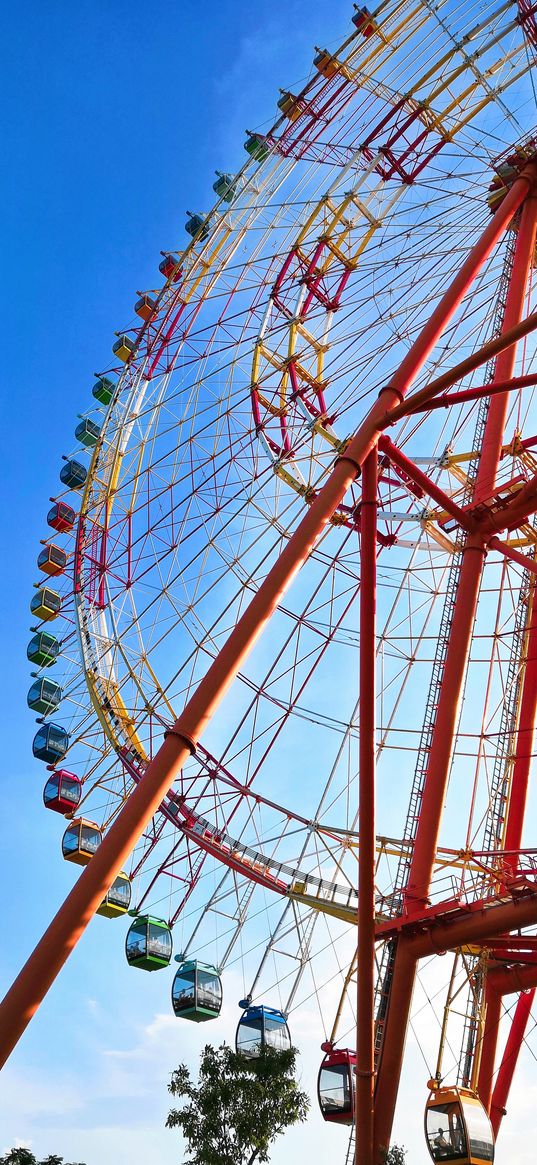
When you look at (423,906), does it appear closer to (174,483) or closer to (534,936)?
(534,936)

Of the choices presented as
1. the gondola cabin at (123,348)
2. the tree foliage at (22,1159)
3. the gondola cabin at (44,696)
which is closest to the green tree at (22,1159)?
the tree foliage at (22,1159)

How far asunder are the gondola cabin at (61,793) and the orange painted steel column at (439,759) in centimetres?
1441

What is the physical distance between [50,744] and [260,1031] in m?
10.4

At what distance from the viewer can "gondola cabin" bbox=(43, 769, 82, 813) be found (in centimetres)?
2884

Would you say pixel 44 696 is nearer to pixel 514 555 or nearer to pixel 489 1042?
pixel 489 1042

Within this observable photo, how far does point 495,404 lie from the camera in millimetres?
19672

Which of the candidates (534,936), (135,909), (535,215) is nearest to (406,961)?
(534,936)

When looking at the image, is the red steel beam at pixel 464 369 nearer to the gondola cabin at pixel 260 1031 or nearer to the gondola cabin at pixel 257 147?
the gondola cabin at pixel 260 1031

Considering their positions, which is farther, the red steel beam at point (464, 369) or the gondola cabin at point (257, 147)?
the gondola cabin at point (257, 147)

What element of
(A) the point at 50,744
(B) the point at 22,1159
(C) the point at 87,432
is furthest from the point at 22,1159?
(C) the point at 87,432

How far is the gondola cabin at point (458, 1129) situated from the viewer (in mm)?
16812

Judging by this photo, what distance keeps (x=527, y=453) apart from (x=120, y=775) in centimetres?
1310

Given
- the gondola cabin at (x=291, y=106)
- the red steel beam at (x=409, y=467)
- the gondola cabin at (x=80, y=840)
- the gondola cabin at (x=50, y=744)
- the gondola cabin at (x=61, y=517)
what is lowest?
the red steel beam at (x=409, y=467)

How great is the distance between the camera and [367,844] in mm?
15203
